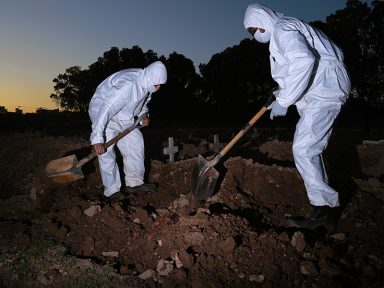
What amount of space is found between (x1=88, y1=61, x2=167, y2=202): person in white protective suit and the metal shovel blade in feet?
1.15

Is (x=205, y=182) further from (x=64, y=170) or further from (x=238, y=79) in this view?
(x=238, y=79)

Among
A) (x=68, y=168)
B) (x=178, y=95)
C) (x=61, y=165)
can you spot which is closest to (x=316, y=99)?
(x=68, y=168)

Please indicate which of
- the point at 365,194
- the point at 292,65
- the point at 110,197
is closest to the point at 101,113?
the point at 110,197

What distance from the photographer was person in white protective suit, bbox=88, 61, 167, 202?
15.3 feet

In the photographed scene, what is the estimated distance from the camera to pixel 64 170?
4.90 m

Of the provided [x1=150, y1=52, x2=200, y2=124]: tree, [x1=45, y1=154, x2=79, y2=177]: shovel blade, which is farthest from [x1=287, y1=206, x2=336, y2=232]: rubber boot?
[x1=150, y1=52, x2=200, y2=124]: tree

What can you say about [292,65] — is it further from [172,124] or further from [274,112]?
[172,124]

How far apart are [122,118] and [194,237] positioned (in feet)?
8.07

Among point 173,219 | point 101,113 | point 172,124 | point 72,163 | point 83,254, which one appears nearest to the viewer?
point 83,254

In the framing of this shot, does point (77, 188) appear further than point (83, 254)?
Yes

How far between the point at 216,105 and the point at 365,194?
2940 cm

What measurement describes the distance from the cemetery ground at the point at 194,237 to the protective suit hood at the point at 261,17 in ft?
6.70

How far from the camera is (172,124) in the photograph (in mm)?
32844

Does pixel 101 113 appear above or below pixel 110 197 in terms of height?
above
